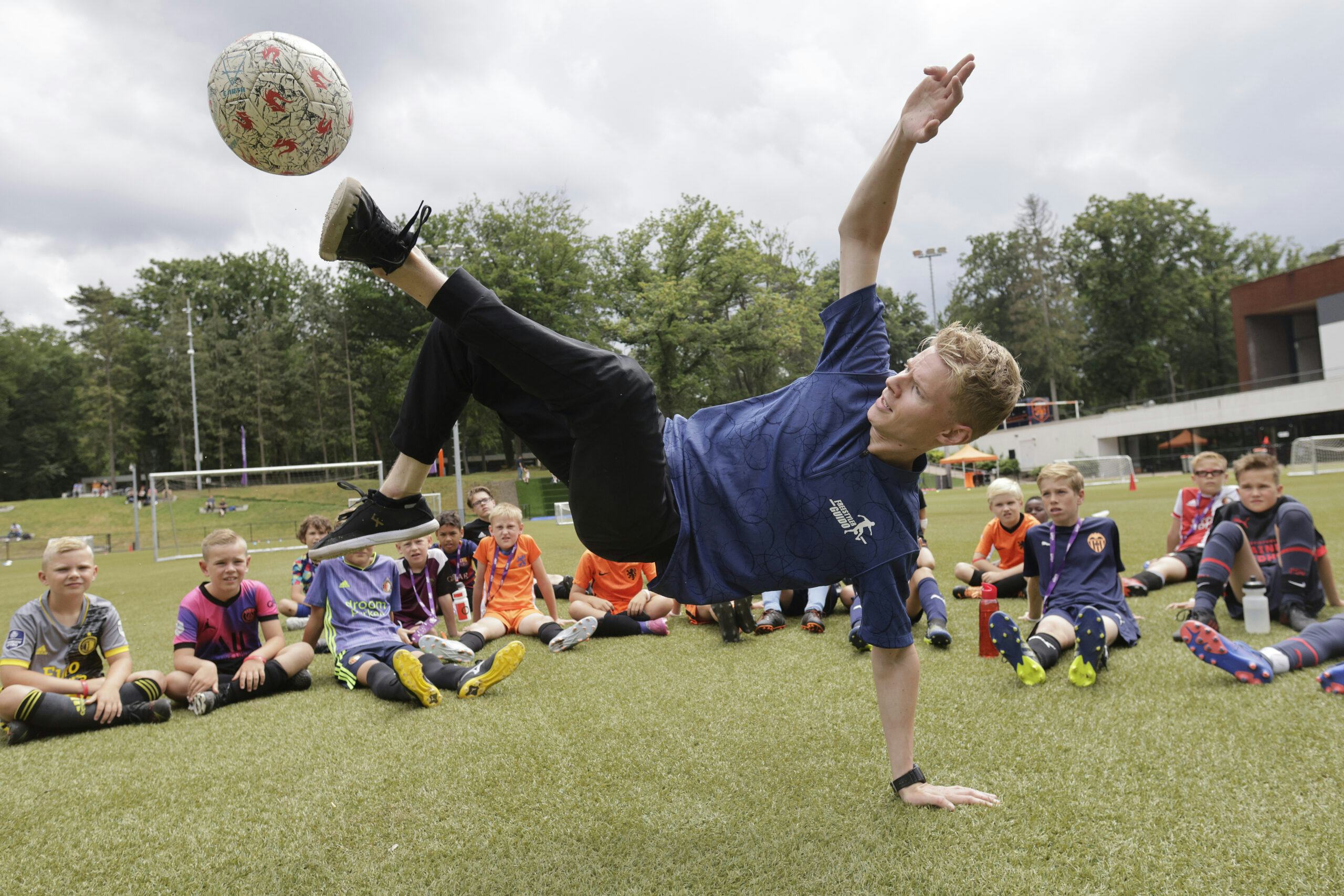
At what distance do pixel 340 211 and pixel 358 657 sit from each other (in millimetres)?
4083

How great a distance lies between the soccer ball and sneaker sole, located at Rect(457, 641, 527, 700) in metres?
2.97

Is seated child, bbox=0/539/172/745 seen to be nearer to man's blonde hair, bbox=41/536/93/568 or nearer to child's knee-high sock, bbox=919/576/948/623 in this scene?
man's blonde hair, bbox=41/536/93/568

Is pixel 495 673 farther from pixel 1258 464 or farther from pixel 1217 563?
pixel 1258 464

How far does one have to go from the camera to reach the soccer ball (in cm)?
312

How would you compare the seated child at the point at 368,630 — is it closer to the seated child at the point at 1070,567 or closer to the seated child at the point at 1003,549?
the seated child at the point at 1070,567

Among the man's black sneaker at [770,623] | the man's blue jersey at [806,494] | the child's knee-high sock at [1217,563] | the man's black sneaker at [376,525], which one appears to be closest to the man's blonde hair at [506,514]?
the man's black sneaker at [770,623]

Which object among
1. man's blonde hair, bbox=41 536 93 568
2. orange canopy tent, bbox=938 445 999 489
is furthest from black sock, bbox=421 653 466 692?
orange canopy tent, bbox=938 445 999 489

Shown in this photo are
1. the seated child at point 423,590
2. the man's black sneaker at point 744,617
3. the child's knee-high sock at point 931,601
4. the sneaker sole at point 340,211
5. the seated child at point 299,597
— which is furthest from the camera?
the seated child at point 299,597

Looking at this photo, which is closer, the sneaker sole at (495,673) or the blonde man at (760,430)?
the blonde man at (760,430)

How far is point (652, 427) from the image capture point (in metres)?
2.74

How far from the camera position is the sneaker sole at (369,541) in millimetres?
3273

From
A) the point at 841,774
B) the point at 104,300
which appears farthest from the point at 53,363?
the point at 841,774

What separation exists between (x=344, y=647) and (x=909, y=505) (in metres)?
4.46

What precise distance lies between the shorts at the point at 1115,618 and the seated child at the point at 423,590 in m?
4.88
